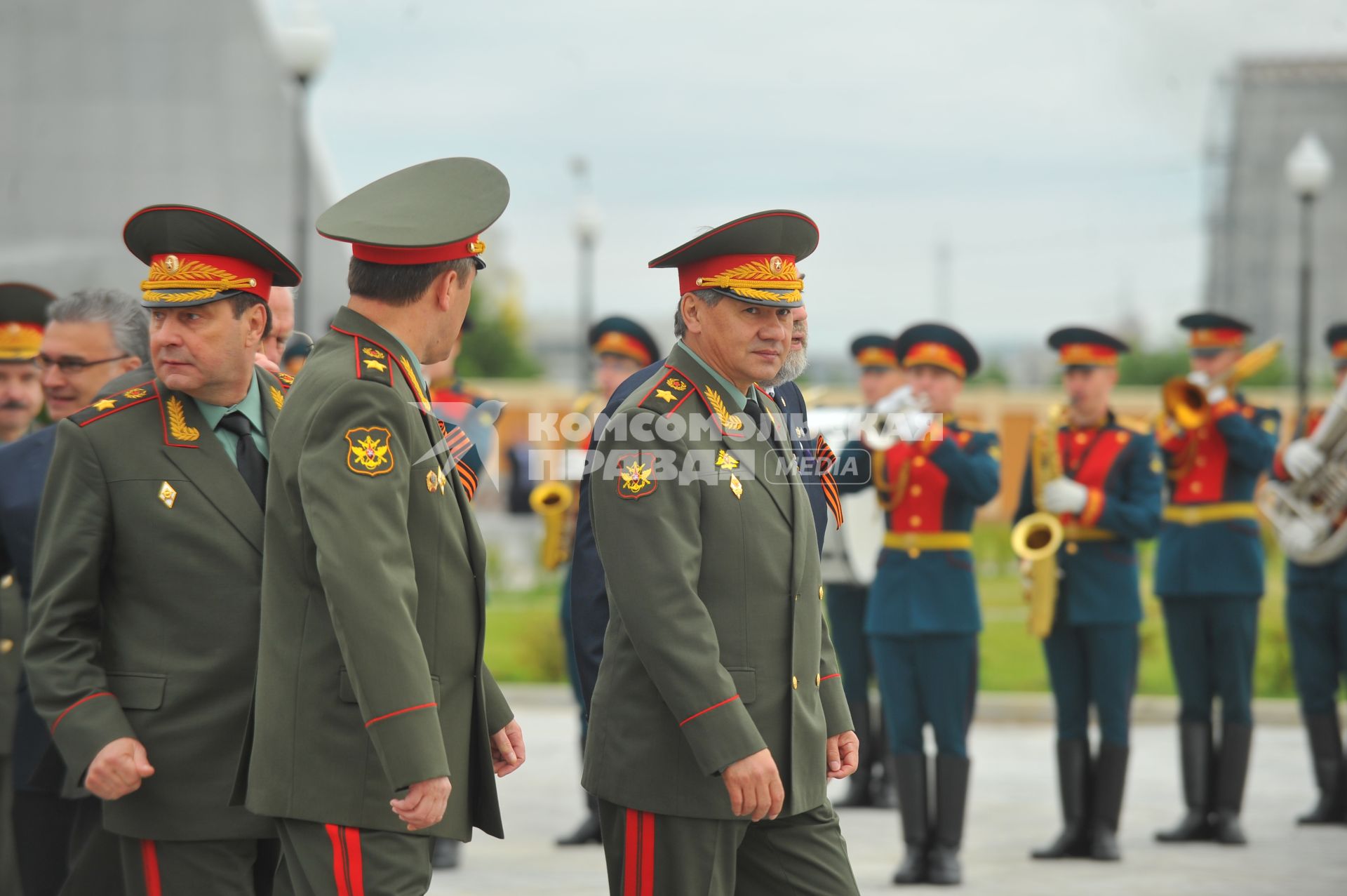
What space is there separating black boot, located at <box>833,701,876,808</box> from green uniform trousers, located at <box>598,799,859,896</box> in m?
5.03

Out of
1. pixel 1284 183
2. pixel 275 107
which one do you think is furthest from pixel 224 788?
pixel 1284 183

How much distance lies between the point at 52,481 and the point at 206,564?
402 millimetres

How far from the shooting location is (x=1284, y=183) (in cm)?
5097

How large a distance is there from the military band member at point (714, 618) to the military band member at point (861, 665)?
4821 millimetres

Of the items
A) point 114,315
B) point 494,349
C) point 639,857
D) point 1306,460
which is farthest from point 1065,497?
point 494,349

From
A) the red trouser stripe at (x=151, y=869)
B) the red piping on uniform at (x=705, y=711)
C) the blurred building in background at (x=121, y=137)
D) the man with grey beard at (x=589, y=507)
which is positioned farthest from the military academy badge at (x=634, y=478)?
the blurred building in background at (x=121, y=137)

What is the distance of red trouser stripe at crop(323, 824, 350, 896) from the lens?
309cm

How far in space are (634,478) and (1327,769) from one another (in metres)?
5.95

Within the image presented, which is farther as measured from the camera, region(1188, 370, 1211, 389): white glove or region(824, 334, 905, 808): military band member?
region(824, 334, 905, 808): military band member

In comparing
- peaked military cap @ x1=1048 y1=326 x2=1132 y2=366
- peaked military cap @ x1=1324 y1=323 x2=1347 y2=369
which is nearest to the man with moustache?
peaked military cap @ x1=1048 y1=326 x2=1132 y2=366

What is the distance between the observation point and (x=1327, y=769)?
8258 millimetres

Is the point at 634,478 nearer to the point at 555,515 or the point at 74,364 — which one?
the point at 74,364

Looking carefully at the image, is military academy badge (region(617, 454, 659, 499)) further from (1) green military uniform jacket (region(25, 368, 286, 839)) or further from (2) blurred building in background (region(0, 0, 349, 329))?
(2) blurred building in background (region(0, 0, 349, 329))

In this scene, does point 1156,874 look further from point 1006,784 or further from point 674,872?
point 674,872
